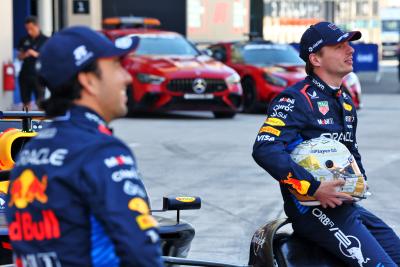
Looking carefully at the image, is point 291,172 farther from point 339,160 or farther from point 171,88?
point 171,88

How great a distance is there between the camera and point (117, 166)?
2740 mm

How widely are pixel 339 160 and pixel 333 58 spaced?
0.55 metres

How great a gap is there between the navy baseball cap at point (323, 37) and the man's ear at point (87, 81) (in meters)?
1.95

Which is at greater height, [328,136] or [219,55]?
[328,136]

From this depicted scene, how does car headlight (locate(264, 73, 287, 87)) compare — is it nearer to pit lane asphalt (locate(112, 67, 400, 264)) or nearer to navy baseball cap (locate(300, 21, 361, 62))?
pit lane asphalt (locate(112, 67, 400, 264))

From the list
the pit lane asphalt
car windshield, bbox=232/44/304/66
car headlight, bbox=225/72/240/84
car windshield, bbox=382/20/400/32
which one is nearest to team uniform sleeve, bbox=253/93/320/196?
the pit lane asphalt

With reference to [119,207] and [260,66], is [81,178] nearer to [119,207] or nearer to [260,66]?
[119,207]

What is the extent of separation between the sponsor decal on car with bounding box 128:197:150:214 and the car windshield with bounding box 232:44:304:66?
1848 cm

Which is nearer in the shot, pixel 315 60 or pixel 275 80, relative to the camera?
pixel 315 60

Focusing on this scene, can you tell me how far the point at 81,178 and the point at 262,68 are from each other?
714 inches

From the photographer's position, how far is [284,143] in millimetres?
4426

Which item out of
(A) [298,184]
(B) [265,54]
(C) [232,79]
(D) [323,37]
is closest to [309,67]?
(D) [323,37]

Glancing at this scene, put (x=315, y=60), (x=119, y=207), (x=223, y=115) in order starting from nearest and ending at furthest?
(x=119, y=207), (x=315, y=60), (x=223, y=115)

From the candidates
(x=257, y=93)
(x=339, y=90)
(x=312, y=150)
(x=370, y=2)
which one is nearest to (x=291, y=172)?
(x=312, y=150)
